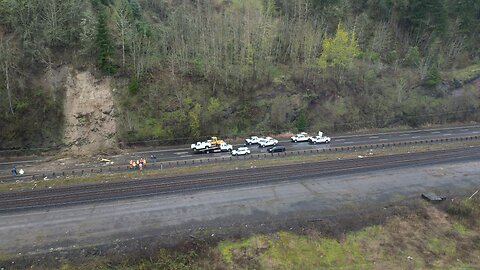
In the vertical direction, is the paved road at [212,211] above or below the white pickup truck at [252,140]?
below

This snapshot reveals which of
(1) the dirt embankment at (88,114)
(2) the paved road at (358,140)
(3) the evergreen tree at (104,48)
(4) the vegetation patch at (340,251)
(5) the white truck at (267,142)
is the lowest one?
(4) the vegetation patch at (340,251)

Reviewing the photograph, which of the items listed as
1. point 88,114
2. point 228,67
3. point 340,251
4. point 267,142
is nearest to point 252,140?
point 267,142

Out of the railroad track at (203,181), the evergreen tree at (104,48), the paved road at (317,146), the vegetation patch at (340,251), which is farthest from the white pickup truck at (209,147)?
the vegetation patch at (340,251)

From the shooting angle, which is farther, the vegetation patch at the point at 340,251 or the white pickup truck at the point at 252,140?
the white pickup truck at the point at 252,140

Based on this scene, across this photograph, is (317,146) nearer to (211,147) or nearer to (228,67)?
(211,147)

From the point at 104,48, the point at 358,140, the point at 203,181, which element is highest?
the point at 104,48

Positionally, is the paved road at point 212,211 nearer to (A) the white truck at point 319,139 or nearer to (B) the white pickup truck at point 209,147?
(B) the white pickup truck at point 209,147

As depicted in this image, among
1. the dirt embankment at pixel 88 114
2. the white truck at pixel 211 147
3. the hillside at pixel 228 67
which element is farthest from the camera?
the hillside at pixel 228 67

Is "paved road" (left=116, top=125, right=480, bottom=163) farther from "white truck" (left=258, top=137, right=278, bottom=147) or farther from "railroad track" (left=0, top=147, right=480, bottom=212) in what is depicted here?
"railroad track" (left=0, top=147, right=480, bottom=212)
